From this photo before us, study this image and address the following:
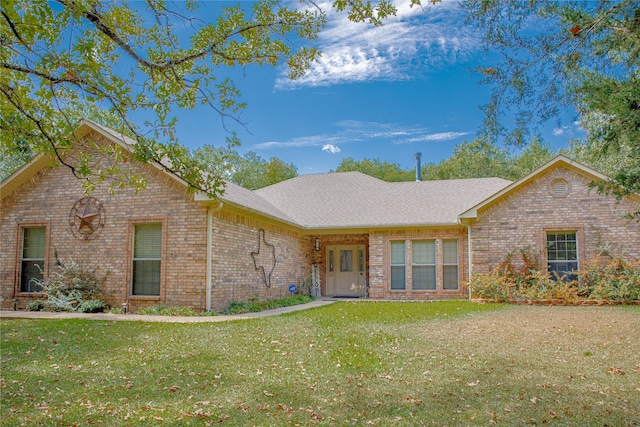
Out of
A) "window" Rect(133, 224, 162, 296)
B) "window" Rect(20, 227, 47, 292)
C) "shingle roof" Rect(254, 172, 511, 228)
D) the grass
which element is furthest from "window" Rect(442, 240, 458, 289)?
"window" Rect(20, 227, 47, 292)

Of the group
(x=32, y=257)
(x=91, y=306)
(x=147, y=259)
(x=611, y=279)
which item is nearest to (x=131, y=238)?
(x=147, y=259)

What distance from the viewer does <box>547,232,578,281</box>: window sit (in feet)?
48.6

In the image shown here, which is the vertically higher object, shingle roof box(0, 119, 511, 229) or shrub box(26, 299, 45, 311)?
shingle roof box(0, 119, 511, 229)

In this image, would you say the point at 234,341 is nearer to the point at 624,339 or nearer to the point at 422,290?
the point at 624,339

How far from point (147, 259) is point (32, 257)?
11.7 ft

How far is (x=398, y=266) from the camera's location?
1659cm

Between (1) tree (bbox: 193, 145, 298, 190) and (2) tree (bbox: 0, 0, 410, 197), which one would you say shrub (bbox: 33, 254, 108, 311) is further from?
(1) tree (bbox: 193, 145, 298, 190)

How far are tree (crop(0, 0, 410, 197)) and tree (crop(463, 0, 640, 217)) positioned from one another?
6.05 ft

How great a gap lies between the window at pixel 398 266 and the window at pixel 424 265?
0.37m

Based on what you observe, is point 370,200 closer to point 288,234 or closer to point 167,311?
point 288,234

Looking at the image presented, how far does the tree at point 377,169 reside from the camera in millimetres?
41469

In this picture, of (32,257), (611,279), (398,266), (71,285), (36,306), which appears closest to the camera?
(36,306)

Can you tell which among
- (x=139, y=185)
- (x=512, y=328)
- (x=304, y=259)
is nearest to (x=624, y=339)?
(x=512, y=328)

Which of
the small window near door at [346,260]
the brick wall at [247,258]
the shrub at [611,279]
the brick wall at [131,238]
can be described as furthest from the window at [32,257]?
the shrub at [611,279]
